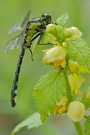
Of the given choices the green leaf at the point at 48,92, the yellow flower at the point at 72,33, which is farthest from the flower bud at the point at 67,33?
the green leaf at the point at 48,92

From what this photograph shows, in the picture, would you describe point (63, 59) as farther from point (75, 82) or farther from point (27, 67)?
point (27, 67)

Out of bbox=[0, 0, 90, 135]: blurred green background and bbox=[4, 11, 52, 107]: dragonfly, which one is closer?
bbox=[4, 11, 52, 107]: dragonfly

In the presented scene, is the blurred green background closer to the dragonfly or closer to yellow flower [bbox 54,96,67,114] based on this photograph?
the dragonfly

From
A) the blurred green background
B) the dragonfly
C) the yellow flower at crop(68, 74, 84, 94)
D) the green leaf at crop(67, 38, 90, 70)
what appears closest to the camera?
the green leaf at crop(67, 38, 90, 70)

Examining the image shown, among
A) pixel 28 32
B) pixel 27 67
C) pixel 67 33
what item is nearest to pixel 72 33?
pixel 67 33

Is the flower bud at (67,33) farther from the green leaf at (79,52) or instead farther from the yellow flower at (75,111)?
the yellow flower at (75,111)

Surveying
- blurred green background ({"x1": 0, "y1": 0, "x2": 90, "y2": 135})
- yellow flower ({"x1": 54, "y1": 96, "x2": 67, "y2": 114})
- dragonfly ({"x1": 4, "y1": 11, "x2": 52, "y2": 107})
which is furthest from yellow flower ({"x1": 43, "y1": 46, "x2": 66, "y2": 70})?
blurred green background ({"x1": 0, "y1": 0, "x2": 90, "y2": 135})

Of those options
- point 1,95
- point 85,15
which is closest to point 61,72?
point 1,95
